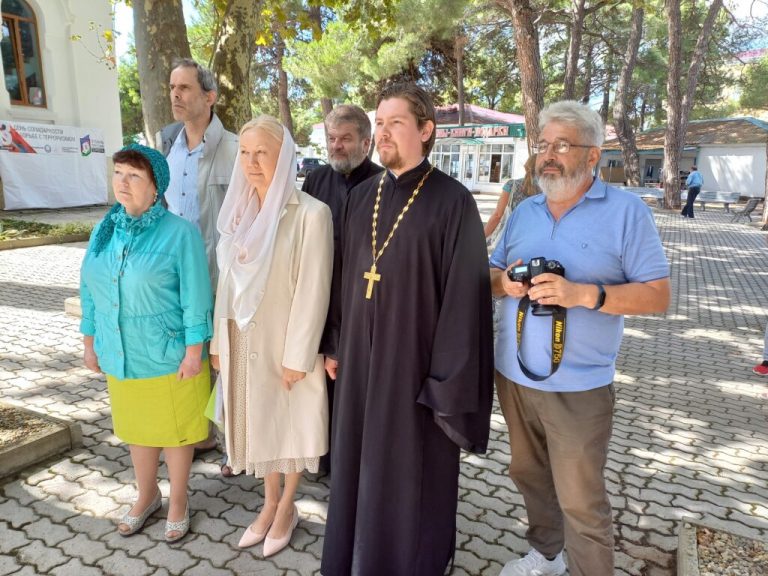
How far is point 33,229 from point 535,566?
12549 mm

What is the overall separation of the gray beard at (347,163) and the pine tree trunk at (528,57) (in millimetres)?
5534

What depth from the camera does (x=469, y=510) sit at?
3053 millimetres

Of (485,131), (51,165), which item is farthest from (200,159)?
(485,131)

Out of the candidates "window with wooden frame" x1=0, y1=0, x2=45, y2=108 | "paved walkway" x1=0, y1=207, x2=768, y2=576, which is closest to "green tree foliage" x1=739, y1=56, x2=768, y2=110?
"paved walkway" x1=0, y1=207, x2=768, y2=576

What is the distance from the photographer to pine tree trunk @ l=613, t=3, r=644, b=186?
20016 mm

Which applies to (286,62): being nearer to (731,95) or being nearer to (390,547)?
(390,547)

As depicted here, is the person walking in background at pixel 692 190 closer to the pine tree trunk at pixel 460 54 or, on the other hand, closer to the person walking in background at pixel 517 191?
the pine tree trunk at pixel 460 54

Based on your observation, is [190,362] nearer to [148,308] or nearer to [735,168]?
[148,308]

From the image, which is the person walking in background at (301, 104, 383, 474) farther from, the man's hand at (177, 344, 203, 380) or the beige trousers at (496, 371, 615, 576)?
the beige trousers at (496, 371, 615, 576)

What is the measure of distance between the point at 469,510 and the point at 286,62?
63.1 feet

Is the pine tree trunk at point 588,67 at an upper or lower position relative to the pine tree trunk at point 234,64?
upper

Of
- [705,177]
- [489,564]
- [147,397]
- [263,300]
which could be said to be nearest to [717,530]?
[489,564]

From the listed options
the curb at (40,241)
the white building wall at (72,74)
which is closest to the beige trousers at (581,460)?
the curb at (40,241)

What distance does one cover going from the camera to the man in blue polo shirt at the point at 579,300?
1899 millimetres
